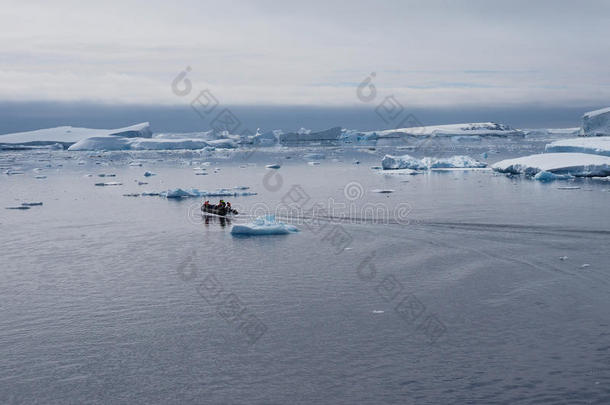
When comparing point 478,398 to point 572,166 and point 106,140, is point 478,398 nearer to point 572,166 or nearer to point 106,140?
point 572,166

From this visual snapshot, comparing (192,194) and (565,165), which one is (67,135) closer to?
(192,194)

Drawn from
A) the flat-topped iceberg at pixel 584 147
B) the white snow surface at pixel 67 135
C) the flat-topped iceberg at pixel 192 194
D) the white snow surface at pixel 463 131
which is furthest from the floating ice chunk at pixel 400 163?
the white snow surface at pixel 463 131

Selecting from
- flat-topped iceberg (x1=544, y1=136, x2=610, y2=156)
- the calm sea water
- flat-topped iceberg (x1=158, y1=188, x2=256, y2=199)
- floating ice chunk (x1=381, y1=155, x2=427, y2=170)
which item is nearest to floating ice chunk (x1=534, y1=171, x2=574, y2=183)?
flat-topped iceberg (x1=544, y1=136, x2=610, y2=156)

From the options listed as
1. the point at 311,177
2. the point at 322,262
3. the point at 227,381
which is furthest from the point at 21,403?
the point at 311,177

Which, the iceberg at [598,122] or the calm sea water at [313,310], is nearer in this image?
the calm sea water at [313,310]

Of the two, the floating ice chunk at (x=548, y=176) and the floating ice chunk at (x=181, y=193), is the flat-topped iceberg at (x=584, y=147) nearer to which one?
the floating ice chunk at (x=548, y=176)
